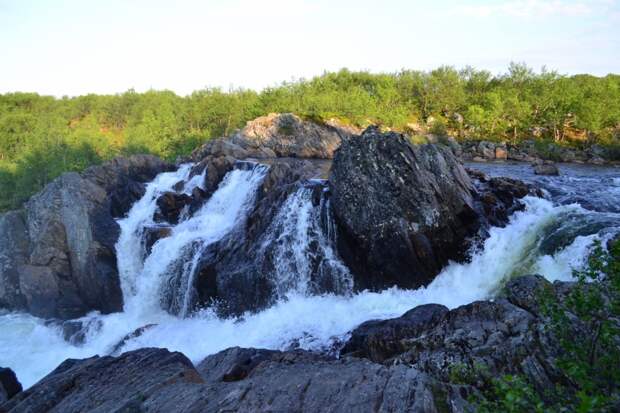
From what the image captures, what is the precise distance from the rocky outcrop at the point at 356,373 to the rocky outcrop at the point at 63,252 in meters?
13.6

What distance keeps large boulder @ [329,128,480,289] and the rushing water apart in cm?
85

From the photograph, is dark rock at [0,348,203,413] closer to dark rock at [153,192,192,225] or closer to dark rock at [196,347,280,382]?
dark rock at [196,347,280,382]

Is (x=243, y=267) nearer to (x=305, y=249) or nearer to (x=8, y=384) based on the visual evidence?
(x=305, y=249)

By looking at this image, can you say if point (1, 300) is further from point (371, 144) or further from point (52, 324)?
point (371, 144)

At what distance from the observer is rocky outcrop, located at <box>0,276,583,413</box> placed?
30.2 feet

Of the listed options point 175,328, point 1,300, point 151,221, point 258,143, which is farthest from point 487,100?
point 1,300

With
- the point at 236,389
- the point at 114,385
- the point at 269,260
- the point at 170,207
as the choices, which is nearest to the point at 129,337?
the point at 269,260

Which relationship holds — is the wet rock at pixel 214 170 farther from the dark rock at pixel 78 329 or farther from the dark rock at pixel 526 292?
the dark rock at pixel 526 292

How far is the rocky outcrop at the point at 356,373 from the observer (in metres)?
9.22

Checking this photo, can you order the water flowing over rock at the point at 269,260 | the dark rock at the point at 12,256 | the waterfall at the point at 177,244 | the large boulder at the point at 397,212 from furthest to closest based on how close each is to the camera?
the dark rock at the point at 12,256, the waterfall at the point at 177,244, the water flowing over rock at the point at 269,260, the large boulder at the point at 397,212

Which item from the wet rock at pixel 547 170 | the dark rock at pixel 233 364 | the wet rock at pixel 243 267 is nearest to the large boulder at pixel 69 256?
the wet rock at pixel 243 267

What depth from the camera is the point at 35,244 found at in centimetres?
2952

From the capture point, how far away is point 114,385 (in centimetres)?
1141

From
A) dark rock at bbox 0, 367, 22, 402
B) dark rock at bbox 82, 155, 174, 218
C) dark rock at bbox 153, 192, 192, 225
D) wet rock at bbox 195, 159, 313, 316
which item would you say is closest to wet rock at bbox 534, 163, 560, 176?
wet rock at bbox 195, 159, 313, 316
